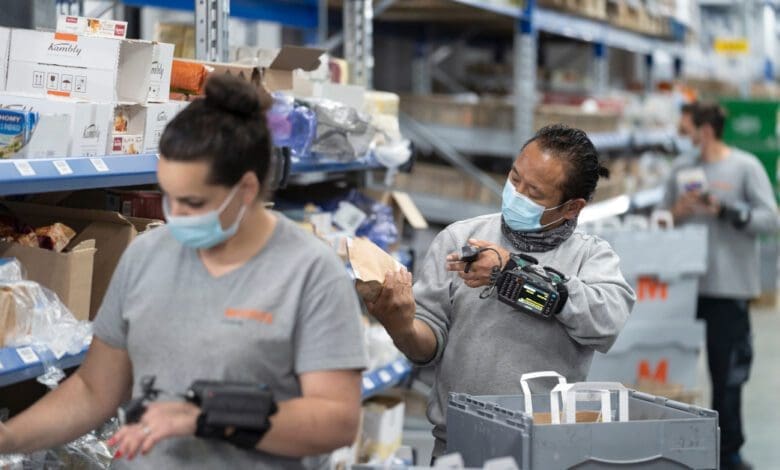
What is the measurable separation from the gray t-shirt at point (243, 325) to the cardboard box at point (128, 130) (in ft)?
3.15

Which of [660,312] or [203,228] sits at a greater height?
[203,228]

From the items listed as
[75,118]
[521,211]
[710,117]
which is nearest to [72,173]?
[75,118]

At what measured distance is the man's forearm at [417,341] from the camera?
3049 mm

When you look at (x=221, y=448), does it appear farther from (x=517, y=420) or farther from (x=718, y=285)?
(x=718, y=285)

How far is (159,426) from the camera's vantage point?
204 centimetres

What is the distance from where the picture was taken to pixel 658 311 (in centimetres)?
636

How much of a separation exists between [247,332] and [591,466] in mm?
962

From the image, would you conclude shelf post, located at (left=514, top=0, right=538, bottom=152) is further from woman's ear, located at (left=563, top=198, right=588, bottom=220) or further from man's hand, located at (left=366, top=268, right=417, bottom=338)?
man's hand, located at (left=366, top=268, right=417, bottom=338)

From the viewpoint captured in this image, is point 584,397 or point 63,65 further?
point 63,65

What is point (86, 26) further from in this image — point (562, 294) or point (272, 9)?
point (272, 9)

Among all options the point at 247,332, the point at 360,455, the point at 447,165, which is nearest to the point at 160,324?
the point at 247,332

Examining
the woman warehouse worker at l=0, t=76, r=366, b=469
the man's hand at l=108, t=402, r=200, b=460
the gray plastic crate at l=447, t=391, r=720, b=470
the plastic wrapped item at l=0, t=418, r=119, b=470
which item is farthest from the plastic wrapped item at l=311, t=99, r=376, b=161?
the man's hand at l=108, t=402, r=200, b=460

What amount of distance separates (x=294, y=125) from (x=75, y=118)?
3.90 feet

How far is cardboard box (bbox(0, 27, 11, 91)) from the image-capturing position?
314 centimetres
